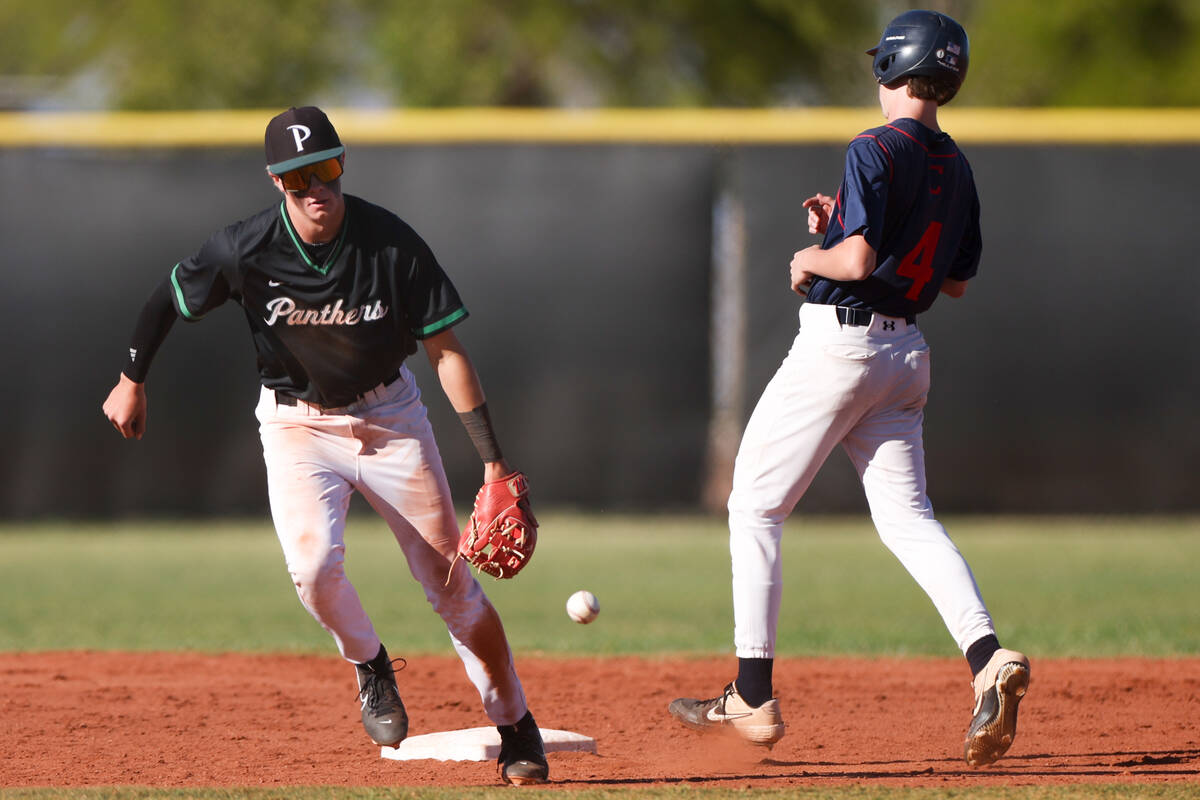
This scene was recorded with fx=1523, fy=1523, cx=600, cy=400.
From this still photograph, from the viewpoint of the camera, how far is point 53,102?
21.3 m

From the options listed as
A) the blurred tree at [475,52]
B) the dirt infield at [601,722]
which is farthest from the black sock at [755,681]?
the blurred tree at [475,52]

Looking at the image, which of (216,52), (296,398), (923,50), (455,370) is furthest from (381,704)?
(216,52)

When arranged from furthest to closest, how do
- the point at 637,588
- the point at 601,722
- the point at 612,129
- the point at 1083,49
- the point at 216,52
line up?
the point at 1083,49 < the point at 216,52 < the point at 612,129 < the point at 637,588 < the point at 601,722

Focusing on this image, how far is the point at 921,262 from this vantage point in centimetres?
388

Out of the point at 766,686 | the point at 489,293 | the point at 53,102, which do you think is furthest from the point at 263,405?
the point at 53,102

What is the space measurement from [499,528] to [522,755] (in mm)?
598

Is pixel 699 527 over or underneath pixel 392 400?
underneath

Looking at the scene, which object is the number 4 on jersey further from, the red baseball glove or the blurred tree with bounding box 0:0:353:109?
the blurred tree with bounding box 0:0:353:109

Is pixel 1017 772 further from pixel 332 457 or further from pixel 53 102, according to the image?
pixel 53 102

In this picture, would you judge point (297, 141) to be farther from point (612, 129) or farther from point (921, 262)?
point (612, 129)

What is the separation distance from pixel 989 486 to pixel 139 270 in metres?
6.00

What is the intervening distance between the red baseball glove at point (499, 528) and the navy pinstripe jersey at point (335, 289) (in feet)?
1.40

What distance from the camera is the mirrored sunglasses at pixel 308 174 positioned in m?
3.64

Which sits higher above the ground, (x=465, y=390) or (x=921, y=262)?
(x=921, y=262)
